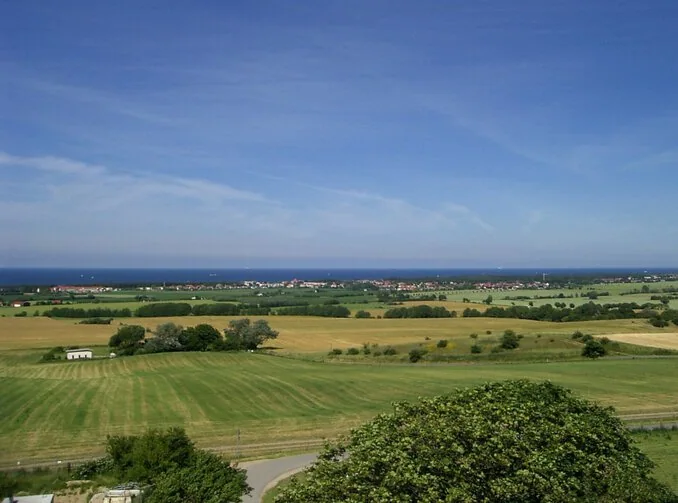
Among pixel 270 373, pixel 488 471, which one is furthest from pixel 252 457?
pixel 270 373

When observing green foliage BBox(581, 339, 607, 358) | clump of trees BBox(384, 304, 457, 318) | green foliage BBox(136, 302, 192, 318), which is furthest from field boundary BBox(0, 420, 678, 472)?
green foliage BBox(136, 302, 192, 318)

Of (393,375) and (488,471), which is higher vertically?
(488,471)

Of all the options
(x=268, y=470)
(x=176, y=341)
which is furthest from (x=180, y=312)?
(x=268, y=470)

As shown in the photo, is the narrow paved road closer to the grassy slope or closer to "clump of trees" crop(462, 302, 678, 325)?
the grassy slope

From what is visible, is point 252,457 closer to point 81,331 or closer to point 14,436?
point 14,436

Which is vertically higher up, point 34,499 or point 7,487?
point 7,487

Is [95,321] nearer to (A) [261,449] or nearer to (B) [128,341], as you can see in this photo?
(B) [128,341]
